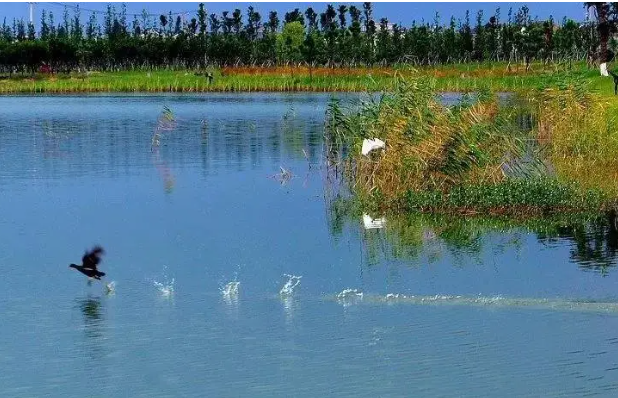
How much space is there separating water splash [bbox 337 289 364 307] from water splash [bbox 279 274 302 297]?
599 millimetres

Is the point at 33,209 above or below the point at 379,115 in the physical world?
below

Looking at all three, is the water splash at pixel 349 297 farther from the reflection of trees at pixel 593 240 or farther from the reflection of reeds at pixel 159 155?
the reflection of reeds at pixel 159 155

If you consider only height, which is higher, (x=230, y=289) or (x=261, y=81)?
(x=261, y=81)

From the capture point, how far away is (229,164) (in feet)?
98.2

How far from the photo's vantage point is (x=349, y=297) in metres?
13.6

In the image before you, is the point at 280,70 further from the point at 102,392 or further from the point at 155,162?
the point at 102,392

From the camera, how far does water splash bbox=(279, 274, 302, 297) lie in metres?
13.7

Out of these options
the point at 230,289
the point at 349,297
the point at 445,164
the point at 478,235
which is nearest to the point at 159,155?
the point at 445,164

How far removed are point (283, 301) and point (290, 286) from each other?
0.79 meters

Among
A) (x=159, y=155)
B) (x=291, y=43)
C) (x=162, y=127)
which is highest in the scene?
(x=291, y=43)

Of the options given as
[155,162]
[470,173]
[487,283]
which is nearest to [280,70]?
[155,162]

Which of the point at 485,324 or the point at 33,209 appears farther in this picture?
the point at 33,209

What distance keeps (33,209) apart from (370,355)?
Result: 465 inches

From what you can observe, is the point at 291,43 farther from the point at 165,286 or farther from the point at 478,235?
the point at 165,286
